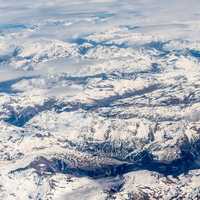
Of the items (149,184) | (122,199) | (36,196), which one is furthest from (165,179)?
(36,196)

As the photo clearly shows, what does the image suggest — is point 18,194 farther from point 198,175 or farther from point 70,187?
point 198,175

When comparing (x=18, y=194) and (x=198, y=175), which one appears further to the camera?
(x=198, y=175)

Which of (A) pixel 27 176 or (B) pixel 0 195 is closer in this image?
(B) pixel 0 195

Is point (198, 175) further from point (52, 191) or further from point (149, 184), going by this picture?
point (52, 191)

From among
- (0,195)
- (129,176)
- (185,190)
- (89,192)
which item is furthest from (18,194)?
(185,190)

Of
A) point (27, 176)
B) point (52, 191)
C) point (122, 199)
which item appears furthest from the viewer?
point (27, 176)

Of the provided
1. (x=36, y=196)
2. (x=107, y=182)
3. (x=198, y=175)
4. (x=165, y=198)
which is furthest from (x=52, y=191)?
(x=198, y=175)

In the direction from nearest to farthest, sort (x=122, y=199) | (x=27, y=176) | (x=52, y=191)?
(x=122, y=199) < (x=52, y=191) < (x=27, y=176)

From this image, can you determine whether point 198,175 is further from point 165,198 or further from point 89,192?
point 89,192
